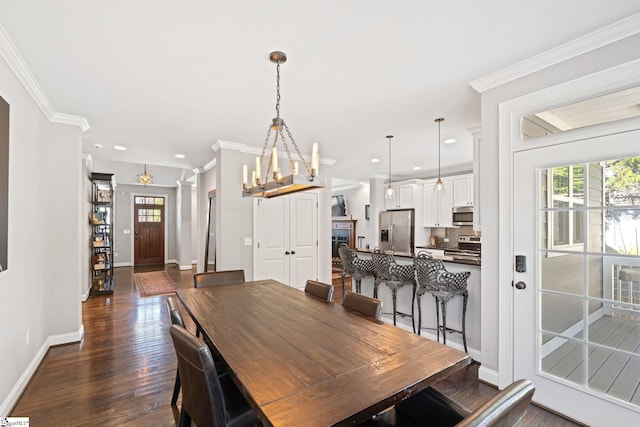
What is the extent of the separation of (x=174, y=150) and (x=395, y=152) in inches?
141

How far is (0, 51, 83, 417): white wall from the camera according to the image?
2203 millimetres

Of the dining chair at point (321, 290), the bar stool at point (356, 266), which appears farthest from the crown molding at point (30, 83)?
the bar stool at point (356, 266)

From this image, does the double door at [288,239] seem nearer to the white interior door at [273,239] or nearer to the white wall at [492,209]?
the white interior door at [273,239]

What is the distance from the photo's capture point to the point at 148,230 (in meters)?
9.58

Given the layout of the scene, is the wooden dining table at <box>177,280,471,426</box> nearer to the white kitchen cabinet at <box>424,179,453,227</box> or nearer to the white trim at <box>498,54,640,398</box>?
the white trim at <box>498,54,640,398</box>

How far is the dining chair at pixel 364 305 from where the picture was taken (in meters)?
1.95

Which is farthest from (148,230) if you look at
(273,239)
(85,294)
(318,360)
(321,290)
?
(318,360)

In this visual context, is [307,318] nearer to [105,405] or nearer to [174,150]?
[105,405]

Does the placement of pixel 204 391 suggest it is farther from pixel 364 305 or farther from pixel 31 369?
pixel 31 369

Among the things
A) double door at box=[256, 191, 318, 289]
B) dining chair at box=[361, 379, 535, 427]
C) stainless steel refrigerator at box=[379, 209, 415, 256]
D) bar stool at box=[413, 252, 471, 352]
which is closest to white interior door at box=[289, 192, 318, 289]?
double door at box=[256, 191, 318, 289]

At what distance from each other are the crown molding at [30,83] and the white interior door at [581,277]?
12.0 feet

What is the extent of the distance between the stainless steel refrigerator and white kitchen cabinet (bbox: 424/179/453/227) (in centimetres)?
37

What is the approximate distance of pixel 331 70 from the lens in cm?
233

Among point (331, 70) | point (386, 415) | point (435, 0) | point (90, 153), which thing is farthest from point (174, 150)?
point (386, 415)
